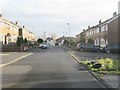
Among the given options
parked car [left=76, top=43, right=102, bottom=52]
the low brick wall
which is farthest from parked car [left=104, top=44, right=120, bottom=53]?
the low brick wall

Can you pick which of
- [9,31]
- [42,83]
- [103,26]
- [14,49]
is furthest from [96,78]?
[9,31]

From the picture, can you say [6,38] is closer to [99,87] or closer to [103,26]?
[103,26]

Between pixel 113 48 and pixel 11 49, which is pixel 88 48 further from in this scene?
pixel 11 49

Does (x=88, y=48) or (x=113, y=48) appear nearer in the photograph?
(x=113, y=48)

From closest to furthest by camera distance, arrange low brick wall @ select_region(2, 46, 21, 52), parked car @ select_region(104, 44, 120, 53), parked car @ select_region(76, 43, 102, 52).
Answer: parked car @ select_region(104, 44, 120, 53) < low brick wall @ select_region(2, 46, 21, 52) < parked car @ select_region(76, 43, 102, 52)

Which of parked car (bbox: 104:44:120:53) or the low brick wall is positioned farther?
the low brick wall

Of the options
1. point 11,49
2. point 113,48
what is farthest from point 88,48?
point 11,49

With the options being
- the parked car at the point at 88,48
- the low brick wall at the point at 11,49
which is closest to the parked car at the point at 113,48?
the parked car at the point at 88,48

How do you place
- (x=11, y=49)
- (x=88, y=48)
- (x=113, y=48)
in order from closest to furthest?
(x=113, y=48) < (x=11, y=49) < (x=88, y=48)

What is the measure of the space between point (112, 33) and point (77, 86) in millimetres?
41468

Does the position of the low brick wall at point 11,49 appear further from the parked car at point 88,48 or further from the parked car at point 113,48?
the parked car at point 113,48

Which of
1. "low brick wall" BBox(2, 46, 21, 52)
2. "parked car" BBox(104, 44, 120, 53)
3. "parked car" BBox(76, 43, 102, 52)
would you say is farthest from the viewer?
"parked car" BBox(76, 43, 102, 52)

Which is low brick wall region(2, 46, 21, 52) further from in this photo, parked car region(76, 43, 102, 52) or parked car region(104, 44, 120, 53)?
parked car region(104, 44, 120, 53)

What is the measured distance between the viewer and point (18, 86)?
12.6 metres
